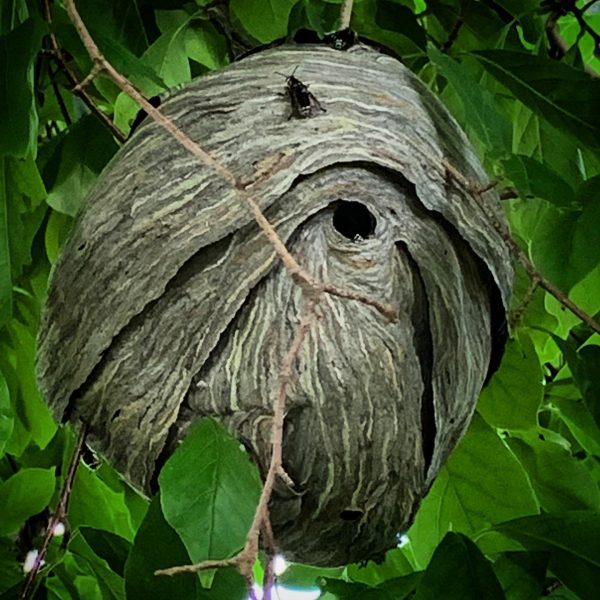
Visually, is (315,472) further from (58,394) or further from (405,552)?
(405,552)

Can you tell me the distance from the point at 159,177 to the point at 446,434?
0.26 metres

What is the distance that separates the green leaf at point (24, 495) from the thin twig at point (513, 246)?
522mm

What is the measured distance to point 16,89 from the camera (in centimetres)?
86

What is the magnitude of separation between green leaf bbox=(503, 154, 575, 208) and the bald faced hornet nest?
0.44ft

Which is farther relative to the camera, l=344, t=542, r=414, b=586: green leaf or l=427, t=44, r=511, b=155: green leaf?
l=344, t=542, r=414, b=586: green leaf

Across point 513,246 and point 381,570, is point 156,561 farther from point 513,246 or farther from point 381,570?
point 381,570

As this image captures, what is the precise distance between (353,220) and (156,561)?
0.26 m

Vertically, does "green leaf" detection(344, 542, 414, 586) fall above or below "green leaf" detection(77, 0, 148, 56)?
below

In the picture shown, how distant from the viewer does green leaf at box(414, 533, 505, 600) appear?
0.76 m

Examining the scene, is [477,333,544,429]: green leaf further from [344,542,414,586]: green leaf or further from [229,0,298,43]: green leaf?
[229,0,298,43]: green leaf

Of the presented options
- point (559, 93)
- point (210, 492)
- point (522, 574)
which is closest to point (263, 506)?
point (210, 492)

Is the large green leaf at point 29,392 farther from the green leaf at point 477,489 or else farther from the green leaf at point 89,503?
the green leaf at point 477,489

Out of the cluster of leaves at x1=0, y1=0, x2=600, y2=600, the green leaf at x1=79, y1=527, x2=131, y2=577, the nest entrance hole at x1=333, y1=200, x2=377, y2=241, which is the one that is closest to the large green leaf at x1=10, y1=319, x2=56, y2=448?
the cluster of leaves at x1=0, y1=0, x2=600, y2=600

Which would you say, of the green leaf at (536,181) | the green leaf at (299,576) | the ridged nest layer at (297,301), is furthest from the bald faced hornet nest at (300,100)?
the green leaf at (299,576)
